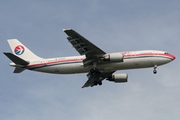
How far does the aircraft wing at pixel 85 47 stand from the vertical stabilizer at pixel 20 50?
889 cm

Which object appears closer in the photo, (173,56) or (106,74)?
(173,56)

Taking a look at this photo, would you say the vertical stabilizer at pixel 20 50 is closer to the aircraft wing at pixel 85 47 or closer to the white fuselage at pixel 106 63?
the white fuselage at pixel 106 63

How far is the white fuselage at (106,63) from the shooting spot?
65375mm

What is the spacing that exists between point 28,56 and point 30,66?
9.42 feet

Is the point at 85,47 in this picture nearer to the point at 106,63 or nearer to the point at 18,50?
the point at 106,63

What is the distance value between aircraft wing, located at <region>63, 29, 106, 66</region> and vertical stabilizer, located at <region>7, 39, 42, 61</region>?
29.2ft

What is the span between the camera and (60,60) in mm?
67312

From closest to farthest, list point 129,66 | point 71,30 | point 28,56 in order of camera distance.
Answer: point 71,30 < point 129,66 < point 28,56

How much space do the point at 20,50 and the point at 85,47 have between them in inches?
521

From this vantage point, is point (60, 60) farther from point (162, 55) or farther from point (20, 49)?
point (162, 55)

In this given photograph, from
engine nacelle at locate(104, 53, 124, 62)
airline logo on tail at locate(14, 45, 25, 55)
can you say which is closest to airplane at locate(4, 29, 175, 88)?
engine nacelle at locate(104, 53, 124, 62)

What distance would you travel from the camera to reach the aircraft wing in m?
62.0

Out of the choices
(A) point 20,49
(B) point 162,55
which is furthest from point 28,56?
(B) point 162,55

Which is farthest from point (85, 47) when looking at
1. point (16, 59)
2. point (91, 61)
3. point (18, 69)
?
point (18, 69)
